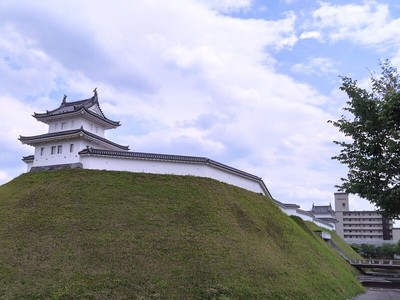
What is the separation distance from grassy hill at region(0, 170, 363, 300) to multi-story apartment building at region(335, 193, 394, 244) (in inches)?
2810

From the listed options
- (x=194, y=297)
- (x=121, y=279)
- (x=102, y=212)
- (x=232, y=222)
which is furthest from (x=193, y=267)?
(x=102, y=212)

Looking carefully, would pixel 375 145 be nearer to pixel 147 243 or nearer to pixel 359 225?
pixel 147 243

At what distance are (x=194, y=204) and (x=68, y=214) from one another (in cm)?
713

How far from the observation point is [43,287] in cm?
1443

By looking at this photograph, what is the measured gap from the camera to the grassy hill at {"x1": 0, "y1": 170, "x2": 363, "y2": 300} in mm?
14953

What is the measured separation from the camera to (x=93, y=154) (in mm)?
24953

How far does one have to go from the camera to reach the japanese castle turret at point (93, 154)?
24.7 metres

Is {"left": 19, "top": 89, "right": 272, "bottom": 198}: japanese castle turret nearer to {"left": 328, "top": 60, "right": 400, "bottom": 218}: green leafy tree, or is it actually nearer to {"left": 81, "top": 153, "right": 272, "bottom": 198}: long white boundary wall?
{"left": 81, "top": 153, "right": 272, "bottom": 198}: long white boundary wall

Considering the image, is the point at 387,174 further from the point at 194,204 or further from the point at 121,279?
the point at 194,204

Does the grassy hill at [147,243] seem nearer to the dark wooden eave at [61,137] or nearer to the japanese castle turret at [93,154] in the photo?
the japanese castle turret at [93,154]

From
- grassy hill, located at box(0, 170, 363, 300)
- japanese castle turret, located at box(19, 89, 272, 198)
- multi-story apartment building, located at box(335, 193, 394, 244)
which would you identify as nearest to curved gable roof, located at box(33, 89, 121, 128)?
japanese castle turret, located at box(19, 89, 272, 198)

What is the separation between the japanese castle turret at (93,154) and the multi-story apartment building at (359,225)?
67792 mm

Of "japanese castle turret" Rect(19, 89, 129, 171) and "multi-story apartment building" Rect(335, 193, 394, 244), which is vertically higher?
"japanese castle turret" Rect(19, 89, 129, 171)

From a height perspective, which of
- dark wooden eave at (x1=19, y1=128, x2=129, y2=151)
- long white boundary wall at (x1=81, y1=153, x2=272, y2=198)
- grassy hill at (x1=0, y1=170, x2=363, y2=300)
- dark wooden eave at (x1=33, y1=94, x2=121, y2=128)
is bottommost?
grassy hill at (x1=0, y1=170, x2=363, y2=300)
